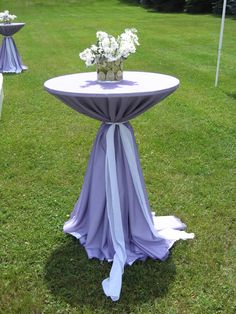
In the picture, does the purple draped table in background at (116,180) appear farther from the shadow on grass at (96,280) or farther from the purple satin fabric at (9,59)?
the purple satin fabric at (9,59)

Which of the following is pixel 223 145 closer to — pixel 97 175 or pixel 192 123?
pixel 192 123

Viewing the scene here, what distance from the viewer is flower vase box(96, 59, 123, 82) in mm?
3266

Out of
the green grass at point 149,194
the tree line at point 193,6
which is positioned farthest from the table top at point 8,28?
the tree line at point 193,6

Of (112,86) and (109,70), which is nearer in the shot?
(112,86)

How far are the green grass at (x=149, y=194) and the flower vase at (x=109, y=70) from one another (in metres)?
1.33

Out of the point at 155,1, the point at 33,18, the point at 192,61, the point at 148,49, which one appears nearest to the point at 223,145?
the point at 192,61

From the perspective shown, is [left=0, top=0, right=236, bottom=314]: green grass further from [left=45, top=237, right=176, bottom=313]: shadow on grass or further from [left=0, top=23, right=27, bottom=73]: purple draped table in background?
[left=0, top=23, right=27, bottom=73]: purple draped table in background

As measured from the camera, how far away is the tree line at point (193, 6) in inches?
944

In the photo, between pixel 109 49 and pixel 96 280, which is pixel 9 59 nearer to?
pixel 109 49

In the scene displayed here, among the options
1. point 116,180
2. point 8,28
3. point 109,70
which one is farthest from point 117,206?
point 8,28

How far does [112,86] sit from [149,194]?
5.33 ft

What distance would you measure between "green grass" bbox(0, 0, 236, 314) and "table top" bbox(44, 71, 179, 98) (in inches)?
49.9

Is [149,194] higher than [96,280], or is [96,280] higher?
[96,280]

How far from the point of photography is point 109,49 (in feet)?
10.3
